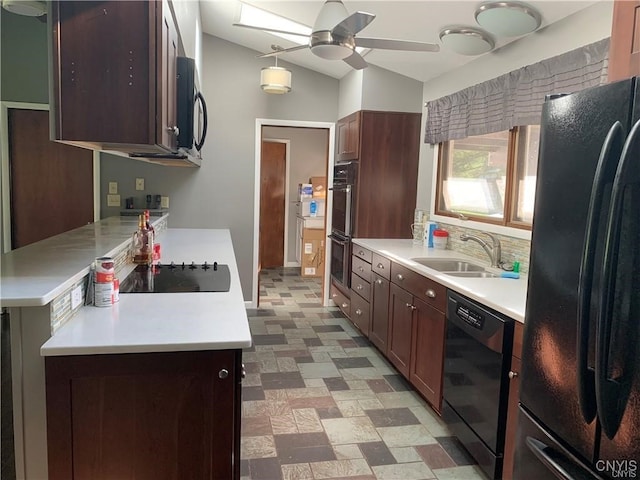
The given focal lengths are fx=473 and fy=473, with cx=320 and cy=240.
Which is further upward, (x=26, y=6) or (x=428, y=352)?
(x=26, y=6)

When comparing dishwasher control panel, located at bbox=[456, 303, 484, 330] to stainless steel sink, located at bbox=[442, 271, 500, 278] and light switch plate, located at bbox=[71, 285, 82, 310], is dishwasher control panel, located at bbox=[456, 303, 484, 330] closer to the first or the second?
stainless steel sink, located at bbox=[442, 271, 500, 278]

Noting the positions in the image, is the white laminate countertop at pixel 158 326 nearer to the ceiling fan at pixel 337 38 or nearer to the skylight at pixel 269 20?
the ceiling fan at pixel 337 38

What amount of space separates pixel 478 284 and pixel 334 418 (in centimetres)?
115

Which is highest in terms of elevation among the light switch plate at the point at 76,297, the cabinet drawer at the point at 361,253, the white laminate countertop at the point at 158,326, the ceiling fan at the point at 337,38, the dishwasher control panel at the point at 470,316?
the ceiling fan at the point at 337,38

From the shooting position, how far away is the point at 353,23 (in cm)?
239

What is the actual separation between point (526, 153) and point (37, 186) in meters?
3.77

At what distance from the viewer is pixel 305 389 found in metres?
3.19

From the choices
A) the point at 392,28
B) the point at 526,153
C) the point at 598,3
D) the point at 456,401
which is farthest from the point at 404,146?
the point at 456,401

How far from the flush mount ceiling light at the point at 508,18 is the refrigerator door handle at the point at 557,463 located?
209cm

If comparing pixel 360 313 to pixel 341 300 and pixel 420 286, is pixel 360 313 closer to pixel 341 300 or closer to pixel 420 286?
pixel 341 300

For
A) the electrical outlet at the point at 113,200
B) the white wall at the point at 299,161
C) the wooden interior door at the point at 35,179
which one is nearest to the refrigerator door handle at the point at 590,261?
the wooden interior door at the point at 35,179

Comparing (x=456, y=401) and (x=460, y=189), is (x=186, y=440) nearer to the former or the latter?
(x=456, y=401)

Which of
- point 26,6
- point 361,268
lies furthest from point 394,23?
point 26,6

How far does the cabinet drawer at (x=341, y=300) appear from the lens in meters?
4.72
